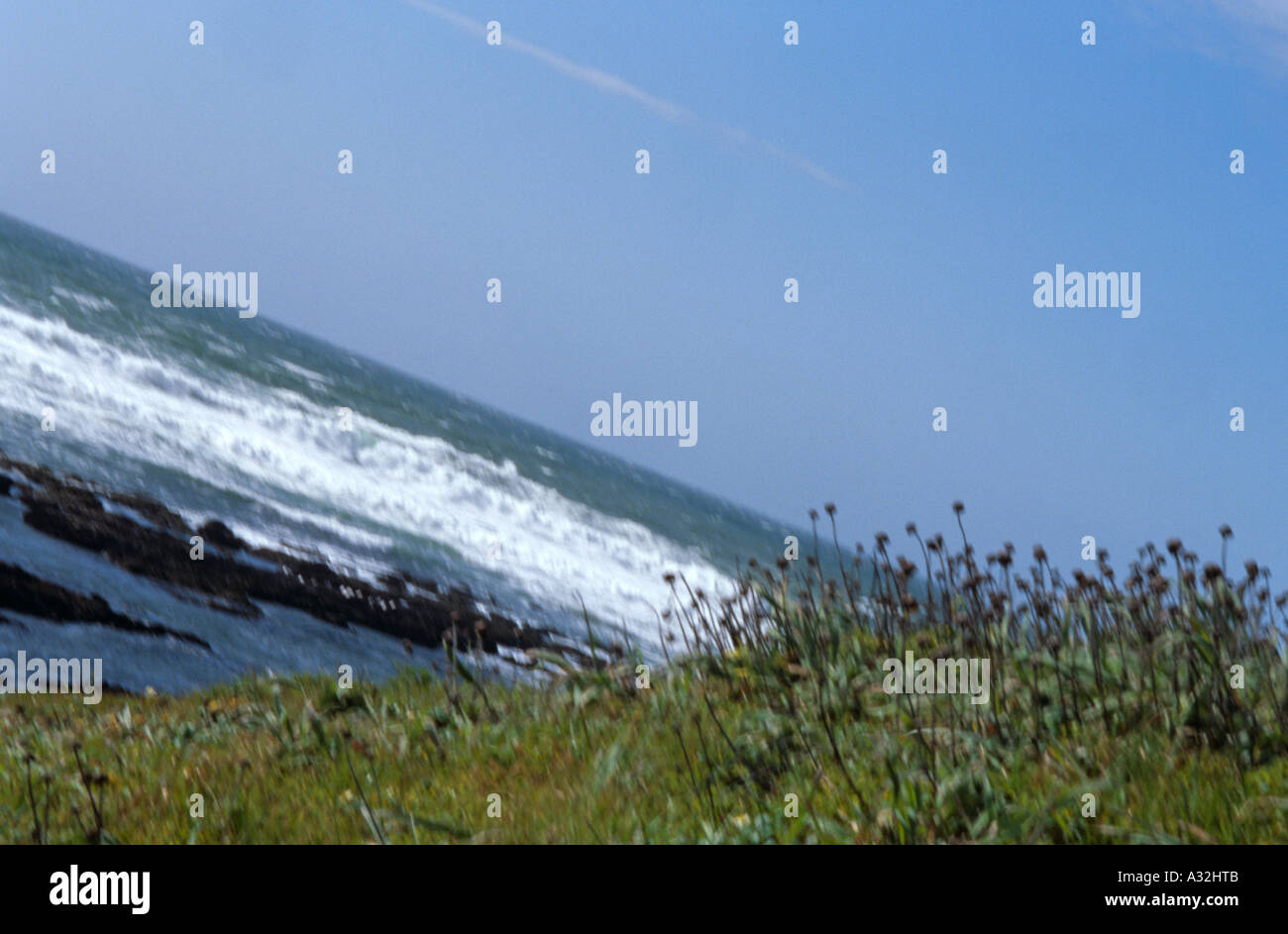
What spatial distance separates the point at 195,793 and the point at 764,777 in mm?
2740

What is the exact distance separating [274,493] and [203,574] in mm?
10692

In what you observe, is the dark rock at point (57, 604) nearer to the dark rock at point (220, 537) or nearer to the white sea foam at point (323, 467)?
the dark rock at point (220, 537)

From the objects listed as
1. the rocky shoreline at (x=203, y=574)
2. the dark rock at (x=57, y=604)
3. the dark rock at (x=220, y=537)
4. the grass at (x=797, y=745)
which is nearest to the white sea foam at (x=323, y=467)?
the rocky shoreline at (x=203, y=574)

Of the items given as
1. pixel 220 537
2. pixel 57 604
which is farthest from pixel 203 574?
pixel 57 604

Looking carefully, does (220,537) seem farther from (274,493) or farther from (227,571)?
(274,493)

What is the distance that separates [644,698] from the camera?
6.37m

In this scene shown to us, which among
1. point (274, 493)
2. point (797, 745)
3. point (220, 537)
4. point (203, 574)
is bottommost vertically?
point (797, 745)

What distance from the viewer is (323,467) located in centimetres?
3694

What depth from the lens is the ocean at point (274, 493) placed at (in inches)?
679

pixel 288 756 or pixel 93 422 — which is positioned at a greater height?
pixel 93 422

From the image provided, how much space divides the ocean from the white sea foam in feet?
0.40

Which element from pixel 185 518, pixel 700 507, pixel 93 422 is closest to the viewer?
pixel 185 518
